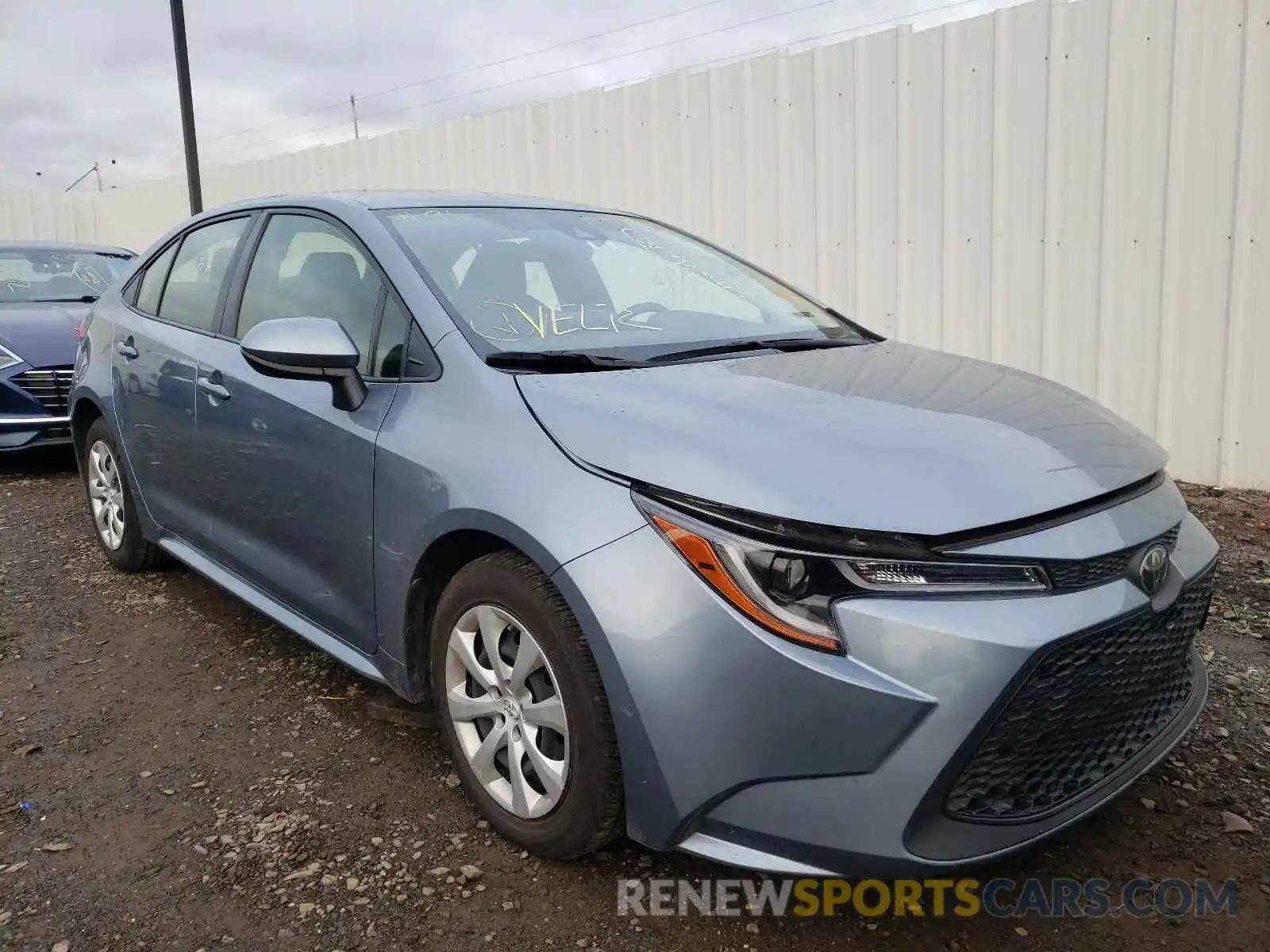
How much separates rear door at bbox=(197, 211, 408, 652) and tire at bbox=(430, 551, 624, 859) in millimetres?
370

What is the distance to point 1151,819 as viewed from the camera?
7.89 feet

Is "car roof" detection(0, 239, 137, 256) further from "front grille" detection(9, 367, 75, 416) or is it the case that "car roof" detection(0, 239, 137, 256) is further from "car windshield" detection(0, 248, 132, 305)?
"front grille" detection(9, 367, 75, 416)

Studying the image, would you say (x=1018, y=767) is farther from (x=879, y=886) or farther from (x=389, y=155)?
(x=389, y=155)

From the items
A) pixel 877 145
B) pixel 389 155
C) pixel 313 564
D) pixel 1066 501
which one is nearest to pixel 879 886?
pixel 1066 501

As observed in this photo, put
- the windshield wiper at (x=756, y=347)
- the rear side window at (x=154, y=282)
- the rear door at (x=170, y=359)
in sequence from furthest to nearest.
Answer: the rear side window at (x=154, y=282)
the rear door at (x=170, y=359)
the windshield wiper at (x=756, y=347)

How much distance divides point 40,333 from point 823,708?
6.51 meters

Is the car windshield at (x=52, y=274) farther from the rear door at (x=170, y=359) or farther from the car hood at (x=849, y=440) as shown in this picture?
the car hood at (x=849, y=440)

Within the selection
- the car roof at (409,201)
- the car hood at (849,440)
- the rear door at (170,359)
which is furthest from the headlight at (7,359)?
the car hood at (849,440)

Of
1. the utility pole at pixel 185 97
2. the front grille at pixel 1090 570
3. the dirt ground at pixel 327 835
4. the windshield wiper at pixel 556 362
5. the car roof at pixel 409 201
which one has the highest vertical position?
the utility pole at pixel 185 97

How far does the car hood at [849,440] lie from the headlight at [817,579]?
62 mm

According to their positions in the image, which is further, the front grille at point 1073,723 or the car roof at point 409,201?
the car roof at point 409,201

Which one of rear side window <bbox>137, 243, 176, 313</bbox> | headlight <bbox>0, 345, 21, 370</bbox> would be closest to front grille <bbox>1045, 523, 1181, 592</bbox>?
rear side window <bbox>137, 243, 176, 313</bbox>

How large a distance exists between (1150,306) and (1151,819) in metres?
3.53

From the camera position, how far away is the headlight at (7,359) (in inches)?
243
